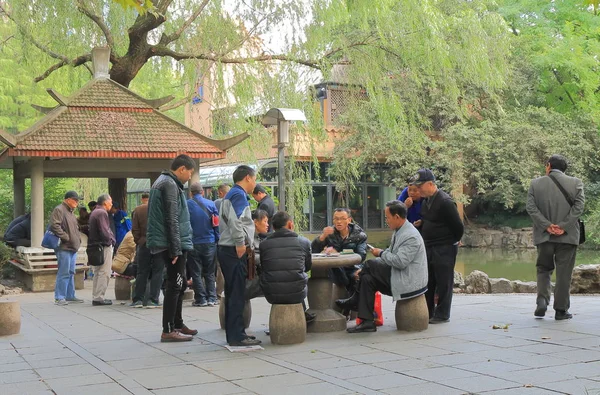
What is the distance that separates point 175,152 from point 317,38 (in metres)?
5.09

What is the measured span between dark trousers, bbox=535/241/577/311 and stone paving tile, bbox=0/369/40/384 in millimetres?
5391

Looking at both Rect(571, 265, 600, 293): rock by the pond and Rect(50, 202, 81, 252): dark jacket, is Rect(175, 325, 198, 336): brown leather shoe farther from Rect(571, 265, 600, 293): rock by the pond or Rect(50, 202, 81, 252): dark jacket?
Rect(571, 265, 600, 293): rock by the pond

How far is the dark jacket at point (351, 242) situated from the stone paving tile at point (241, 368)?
245cm

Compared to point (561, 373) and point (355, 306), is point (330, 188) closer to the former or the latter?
point (355, 306)

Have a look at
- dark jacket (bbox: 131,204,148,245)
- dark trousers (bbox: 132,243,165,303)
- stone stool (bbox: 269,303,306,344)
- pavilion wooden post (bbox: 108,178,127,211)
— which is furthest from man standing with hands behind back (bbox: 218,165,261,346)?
pavilion wooden post (bbox: 108,178,127,211)

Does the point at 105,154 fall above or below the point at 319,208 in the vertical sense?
above

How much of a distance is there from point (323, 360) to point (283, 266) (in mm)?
1083

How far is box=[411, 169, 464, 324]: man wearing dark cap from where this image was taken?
8.63 metres

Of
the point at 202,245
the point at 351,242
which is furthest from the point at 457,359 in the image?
the point at 202,245

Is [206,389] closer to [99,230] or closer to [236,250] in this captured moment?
[236,250]

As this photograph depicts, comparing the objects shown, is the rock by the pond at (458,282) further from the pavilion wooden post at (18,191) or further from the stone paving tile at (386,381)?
the stone paving tile at (386,381)

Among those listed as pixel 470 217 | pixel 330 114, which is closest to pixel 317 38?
pixel 330 114

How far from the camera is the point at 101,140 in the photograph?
48.7 feet

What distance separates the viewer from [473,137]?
30016 mm
